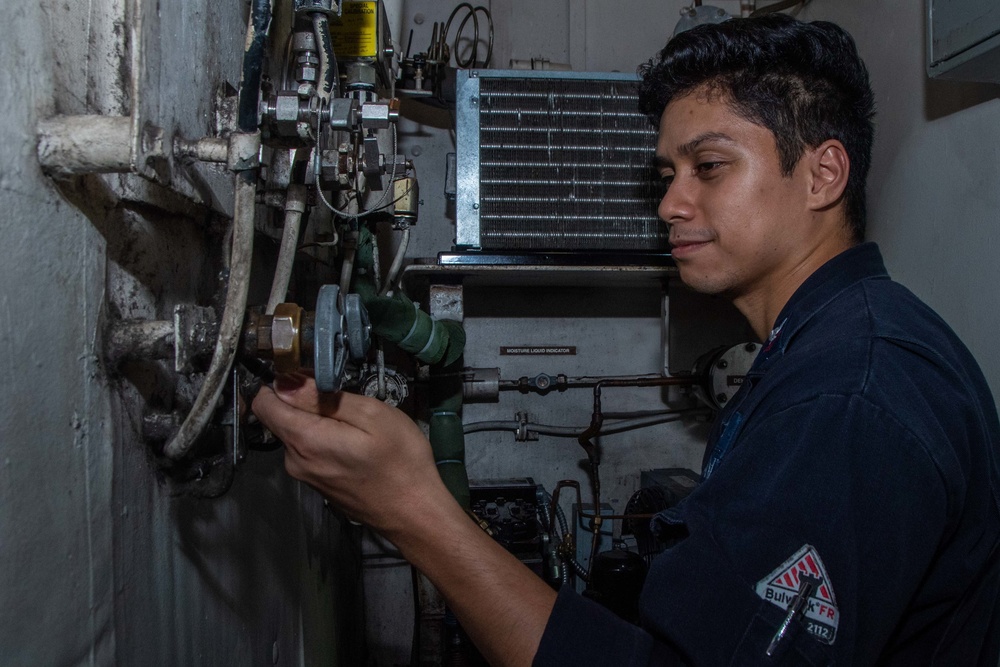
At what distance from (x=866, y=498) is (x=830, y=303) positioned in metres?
0.33

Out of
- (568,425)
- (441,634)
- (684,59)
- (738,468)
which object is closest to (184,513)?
(738,468)

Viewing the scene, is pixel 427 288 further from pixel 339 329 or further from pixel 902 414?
pixel 902 414

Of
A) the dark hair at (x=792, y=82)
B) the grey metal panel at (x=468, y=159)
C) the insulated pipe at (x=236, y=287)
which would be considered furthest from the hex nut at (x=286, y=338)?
the grey metal panel at (x=468, y=159)

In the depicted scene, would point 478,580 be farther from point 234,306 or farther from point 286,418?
point 234,306

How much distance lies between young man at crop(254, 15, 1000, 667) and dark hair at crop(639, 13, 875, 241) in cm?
10

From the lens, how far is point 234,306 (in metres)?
0.67

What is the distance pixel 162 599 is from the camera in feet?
2.59

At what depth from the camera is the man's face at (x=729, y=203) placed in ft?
3.38

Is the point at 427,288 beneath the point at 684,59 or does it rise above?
beneath

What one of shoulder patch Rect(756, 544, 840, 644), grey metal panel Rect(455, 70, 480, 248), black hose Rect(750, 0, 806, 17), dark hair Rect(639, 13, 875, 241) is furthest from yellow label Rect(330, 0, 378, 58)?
black hose Rect(750, 0, 806, 17)

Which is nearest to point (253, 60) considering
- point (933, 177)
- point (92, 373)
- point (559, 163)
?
point (92, 373)

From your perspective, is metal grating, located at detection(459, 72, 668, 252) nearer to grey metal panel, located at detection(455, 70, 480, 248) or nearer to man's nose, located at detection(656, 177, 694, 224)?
grey metal panel, located at detection(455, 70, 480, 248)

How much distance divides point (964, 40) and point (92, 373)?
161 cm

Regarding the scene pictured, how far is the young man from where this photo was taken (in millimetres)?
624
